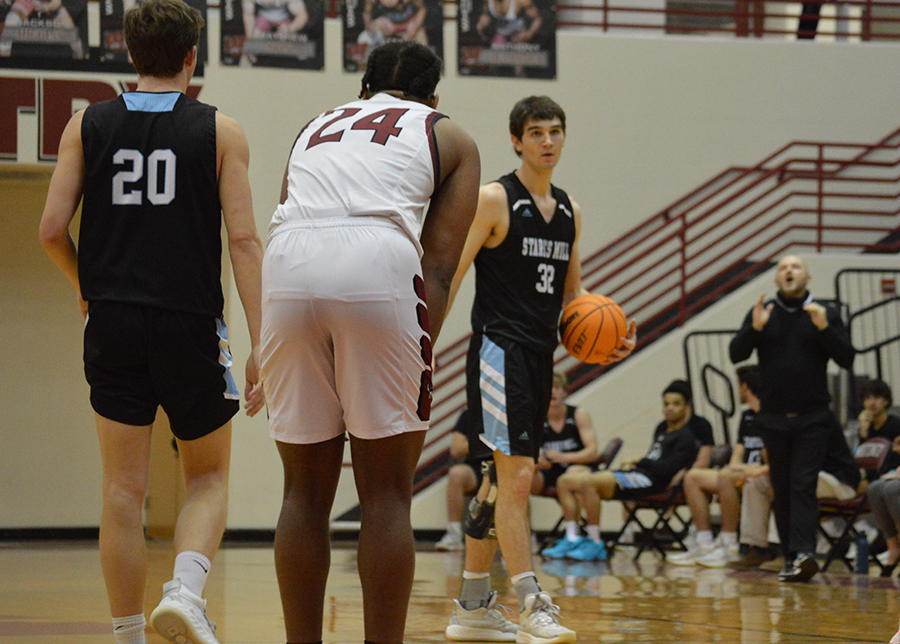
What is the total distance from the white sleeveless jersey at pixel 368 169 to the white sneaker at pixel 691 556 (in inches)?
256

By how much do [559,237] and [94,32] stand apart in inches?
264

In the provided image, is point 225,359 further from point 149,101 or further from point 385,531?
point 385,531

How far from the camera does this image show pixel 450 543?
987cm

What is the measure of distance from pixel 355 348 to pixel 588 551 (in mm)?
6777

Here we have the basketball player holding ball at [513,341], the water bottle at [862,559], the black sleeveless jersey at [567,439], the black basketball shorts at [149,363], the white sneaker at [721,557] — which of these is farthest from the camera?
the black sleeveless jersey at [567,439]

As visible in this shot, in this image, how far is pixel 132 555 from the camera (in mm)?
3232

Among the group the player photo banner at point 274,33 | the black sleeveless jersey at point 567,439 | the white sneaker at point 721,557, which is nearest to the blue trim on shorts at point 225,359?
the white sneaker at point 721,557

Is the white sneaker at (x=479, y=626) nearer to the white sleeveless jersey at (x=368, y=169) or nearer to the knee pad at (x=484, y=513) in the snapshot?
the knee pad at (x=484, y=513)

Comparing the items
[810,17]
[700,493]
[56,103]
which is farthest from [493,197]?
[810,17]

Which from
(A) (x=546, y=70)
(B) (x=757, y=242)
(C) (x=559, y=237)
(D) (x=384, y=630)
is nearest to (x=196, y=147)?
(D) (x=384, y=630)

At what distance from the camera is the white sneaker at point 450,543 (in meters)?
9.80

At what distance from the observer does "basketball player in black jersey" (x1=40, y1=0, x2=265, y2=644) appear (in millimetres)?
3215

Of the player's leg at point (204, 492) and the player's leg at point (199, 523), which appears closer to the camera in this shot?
the player's leg at point (199, 523)

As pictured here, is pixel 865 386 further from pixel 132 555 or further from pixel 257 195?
pixel 132 555
